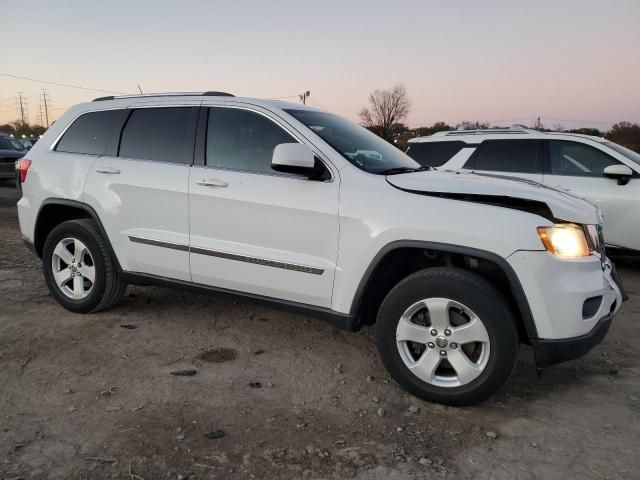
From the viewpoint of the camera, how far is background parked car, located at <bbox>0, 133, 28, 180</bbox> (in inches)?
572

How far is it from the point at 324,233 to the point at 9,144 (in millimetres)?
15568

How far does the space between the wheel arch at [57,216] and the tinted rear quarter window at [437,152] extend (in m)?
4.63

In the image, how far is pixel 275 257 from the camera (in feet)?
11.4

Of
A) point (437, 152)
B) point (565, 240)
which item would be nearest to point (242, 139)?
point (565, 240)

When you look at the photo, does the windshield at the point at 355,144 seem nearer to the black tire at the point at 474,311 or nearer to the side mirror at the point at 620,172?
the black tire at the point at 474,311

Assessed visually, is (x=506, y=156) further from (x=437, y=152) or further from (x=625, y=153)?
(x=625, y=153)

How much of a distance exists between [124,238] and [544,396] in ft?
10.6

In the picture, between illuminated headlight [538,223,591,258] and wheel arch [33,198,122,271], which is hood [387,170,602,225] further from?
wheel arch [33,198,122,271]

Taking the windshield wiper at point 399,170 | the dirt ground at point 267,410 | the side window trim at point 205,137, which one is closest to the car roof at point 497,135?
the dirt ground at point 267,410

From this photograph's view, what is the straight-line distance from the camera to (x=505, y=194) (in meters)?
2.92

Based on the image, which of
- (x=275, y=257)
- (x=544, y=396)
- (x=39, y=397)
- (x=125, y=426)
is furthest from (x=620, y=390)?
(x=39, y=397)

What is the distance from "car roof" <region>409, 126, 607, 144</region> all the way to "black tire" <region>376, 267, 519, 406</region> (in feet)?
15.5

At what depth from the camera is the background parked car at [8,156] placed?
572 inches

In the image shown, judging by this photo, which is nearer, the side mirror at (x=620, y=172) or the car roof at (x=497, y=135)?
the side mirror at (x=620, y=172)
